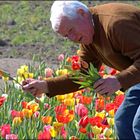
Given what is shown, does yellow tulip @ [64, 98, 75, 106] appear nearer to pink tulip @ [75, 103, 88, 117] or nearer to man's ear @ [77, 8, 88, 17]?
pink tulip @ [75, 103, 88, 117]

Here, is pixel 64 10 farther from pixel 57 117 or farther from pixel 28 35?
pixel 28 35

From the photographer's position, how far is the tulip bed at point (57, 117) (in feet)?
13.5

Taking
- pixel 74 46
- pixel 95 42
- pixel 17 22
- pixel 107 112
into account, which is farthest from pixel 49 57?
pixel 95 42

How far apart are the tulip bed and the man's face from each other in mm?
469

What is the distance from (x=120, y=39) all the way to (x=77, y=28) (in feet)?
0.84

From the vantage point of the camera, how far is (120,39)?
3.90m

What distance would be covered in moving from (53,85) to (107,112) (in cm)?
47

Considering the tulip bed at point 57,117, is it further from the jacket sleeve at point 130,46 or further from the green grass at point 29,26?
the green grass at point 29,26

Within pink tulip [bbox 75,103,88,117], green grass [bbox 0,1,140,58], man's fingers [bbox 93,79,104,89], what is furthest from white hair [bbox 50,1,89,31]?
green grass [bbox 0,1,140,58]

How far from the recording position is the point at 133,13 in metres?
4.04

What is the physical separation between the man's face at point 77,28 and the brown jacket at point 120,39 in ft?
0.21

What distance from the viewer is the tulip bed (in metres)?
4.12

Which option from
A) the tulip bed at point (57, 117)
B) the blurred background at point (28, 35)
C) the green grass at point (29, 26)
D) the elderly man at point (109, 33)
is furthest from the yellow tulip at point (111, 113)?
the green grass at point (29, 26)

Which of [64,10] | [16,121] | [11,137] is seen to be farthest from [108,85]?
[16,121]
